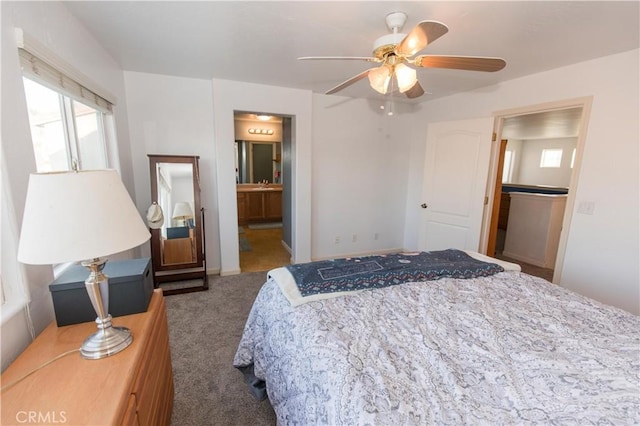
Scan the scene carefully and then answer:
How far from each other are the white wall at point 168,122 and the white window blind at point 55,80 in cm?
76

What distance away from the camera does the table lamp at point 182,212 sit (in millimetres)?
2947

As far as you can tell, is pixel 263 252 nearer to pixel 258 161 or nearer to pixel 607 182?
pixel 258 161

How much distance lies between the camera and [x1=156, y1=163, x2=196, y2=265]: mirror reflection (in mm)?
2881

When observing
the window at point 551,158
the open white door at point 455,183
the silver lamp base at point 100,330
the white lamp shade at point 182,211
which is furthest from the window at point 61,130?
the window at point 551,158

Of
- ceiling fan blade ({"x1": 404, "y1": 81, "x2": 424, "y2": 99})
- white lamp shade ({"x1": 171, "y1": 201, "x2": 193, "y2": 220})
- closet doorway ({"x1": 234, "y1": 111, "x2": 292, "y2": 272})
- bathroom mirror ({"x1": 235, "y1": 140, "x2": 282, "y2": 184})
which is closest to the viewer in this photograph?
ceiling fan blade ({"x1": 404, "y1": 81, "x2": 424, "y2": 99})

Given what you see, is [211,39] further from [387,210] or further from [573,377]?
[387,210]

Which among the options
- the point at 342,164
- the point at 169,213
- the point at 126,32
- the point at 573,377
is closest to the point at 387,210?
the point at 342,164

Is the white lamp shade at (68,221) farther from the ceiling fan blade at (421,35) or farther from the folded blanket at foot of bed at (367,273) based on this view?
the ceiling fan blade at (421,35)

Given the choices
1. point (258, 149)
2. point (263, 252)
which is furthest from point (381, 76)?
point (258, 149)

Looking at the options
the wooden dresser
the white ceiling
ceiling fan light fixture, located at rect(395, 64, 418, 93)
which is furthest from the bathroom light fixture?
the wooden dresser

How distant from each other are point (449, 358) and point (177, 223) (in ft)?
9.41

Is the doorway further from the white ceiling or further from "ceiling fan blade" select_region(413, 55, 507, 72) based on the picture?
"ceiling fan blade" select_region(413, 55, 507, 72)

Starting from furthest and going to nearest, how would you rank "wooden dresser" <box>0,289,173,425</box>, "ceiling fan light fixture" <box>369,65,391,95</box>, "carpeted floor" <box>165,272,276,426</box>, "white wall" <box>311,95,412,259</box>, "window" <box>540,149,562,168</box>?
"window" <box>540,149,562,168</box> < "white wall" <box>311,95,412,259</box> < "ceiling fan light fixture" <box>369,65,391,95</box> < "carpeted floor" <box>165,272,276,426</box> < "wooden dresser" <box>0,289,173,425</box>

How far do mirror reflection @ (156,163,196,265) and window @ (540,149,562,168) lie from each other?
966 cm
